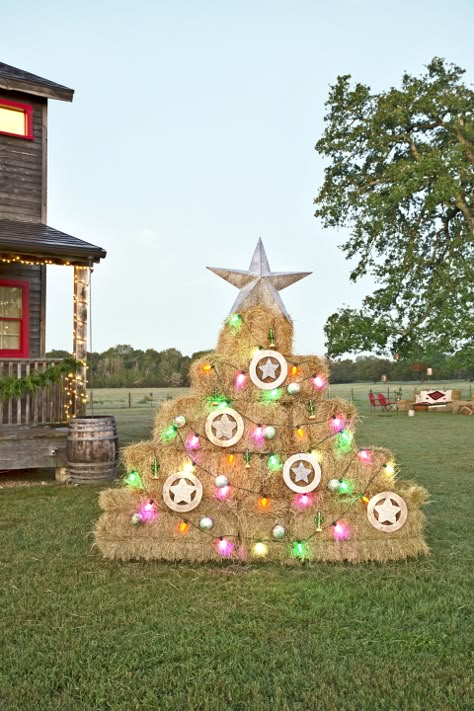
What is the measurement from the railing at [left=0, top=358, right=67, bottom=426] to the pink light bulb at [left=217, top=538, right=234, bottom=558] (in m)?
5.65

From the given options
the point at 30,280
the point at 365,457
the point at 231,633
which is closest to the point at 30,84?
the point at 30,280

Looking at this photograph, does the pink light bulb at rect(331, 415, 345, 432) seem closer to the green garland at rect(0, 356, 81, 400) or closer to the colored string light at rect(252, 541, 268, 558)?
the colored string light at rect(252, 541, 268, 558)

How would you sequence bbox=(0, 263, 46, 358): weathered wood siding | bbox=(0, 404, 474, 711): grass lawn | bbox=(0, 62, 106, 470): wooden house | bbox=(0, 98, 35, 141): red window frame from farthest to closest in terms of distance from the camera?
bbox=(0, 98, 35, 141): red window frame, bbox=(0, 263, 46, 358): weathered wood siding, bbox=(0, 62, 106, 470): wooden house, bbox=(0, 404, 474, 711): grass lawn

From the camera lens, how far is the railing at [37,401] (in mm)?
9336

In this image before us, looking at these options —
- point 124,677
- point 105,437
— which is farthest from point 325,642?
point 105,437

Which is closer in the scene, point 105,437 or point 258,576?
point 258,576

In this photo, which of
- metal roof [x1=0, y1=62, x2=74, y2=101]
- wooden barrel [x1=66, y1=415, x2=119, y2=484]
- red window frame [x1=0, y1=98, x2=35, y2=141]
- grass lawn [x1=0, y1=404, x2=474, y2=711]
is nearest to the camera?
grass lawn [x1=0, y1=404, x2=474, y2=711]

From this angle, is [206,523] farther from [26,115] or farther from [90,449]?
[26,115]

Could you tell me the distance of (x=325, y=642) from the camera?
3.17 meters

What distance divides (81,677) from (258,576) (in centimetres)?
179

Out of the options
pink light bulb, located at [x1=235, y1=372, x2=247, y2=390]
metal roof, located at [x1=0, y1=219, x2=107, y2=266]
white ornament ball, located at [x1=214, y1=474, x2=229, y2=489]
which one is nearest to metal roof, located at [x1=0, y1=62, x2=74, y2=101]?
metal roof, located at [x1=0, y1=219, x2=107, y2=266]

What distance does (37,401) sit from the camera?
952 centimetres

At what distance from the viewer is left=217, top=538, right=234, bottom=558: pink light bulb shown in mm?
4672

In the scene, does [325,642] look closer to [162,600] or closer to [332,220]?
[162,600]
